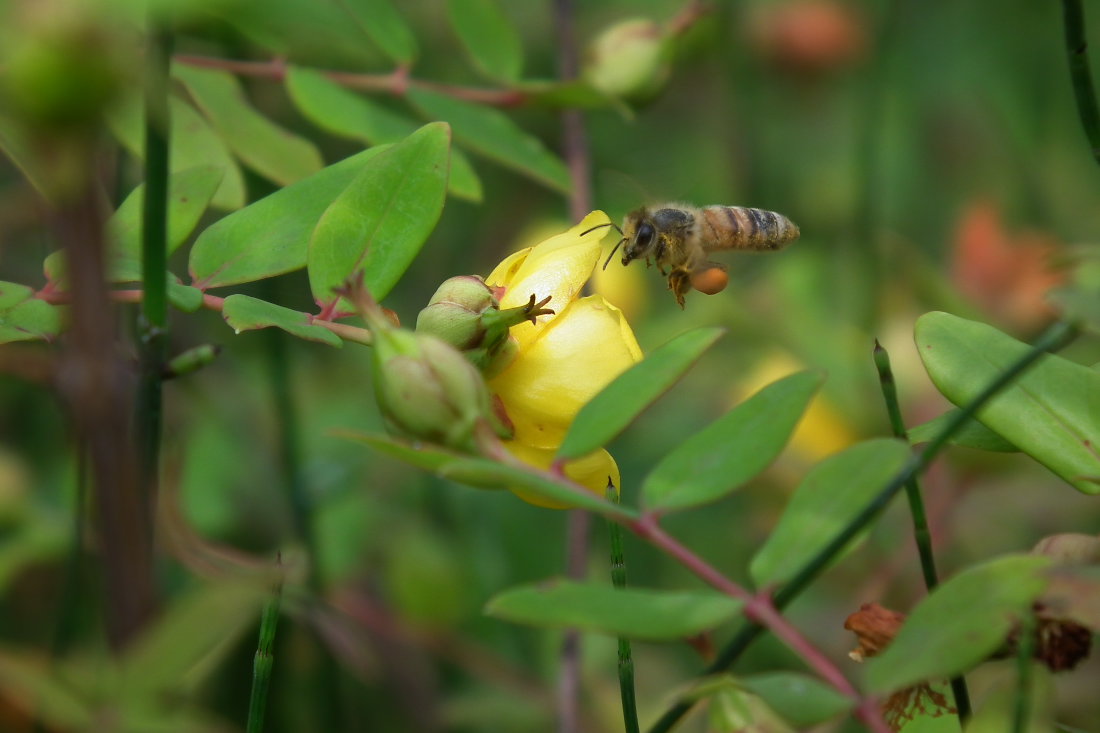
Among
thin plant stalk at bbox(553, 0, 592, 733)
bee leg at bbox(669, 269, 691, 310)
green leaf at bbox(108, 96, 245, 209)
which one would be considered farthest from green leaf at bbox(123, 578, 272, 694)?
thin plant stalk at bbox(553, 0, 592, 733)

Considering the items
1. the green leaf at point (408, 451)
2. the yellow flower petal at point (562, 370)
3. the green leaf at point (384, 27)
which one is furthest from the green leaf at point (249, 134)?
the green leaf at point (408, 451)

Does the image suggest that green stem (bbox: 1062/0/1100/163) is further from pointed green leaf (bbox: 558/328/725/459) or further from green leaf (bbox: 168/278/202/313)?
green leaf (bbox: 168/278/202/313)

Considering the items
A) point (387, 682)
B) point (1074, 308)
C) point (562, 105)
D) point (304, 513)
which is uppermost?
point (562, 105)

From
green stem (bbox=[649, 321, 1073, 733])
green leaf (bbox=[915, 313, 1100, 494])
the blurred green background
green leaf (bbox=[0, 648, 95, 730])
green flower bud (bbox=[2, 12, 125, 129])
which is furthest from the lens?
the blurred green background

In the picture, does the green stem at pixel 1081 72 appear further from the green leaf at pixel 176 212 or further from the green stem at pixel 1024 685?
the green leaf at pixel 176 212

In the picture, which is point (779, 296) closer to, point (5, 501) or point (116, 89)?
point (5, 501)

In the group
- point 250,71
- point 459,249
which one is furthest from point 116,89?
point 459,249

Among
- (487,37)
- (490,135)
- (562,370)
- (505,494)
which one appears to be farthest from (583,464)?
(505,494)
